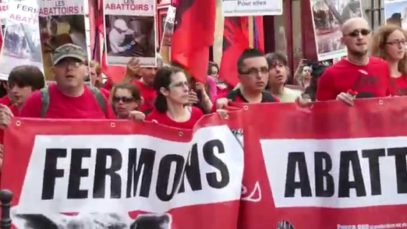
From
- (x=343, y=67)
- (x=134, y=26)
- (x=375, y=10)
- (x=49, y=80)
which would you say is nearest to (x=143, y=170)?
(x=343, y=67)

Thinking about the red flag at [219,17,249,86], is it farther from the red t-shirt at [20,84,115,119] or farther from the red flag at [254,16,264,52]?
the red t-shirt at [20,84,115,119]

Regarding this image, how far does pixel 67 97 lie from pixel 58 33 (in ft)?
8.17

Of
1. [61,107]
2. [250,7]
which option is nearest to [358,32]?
[61,107]

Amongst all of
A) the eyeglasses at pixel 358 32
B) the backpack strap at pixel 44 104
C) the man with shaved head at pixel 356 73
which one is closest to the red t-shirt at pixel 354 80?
the man with shaved head at pixel 356 73

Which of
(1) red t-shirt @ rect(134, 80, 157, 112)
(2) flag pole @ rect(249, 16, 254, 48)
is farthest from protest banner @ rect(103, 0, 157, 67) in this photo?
(2) flag pole @ rect(249, 16, 254, 48)

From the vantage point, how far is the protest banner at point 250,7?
33.9 feet

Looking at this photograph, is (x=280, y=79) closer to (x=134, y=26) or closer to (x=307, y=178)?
(x=134, y=26)

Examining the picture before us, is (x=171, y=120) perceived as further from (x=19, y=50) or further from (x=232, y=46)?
(x=232, y=46)

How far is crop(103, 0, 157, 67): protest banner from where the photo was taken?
942cm

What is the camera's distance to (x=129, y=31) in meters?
9.62

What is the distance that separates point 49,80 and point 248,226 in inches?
111

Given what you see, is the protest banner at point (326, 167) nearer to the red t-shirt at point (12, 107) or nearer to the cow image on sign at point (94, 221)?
the cow image on sign at point (94, 221)

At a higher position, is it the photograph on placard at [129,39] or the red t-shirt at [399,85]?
the photograph on placard at [129,39]

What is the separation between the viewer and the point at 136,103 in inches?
318
